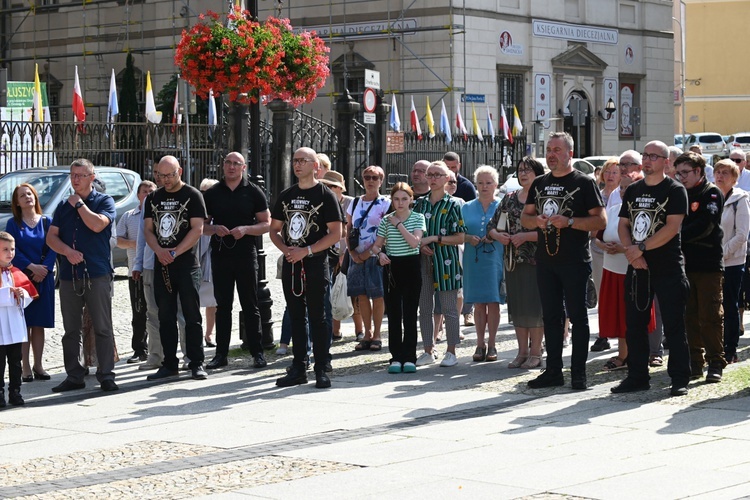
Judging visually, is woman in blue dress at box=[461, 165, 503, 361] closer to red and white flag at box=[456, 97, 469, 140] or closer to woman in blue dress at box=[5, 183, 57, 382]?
woman in blue dress at box=[5, 183, 57, 382]

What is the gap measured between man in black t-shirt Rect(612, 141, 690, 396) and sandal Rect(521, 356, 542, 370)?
1520 mm

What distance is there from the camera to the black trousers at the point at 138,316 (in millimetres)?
12594

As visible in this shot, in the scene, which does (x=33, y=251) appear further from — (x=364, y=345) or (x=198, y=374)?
(x=364, y=345)

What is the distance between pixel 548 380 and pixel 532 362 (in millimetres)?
1220

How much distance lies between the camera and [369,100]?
23.5 metres

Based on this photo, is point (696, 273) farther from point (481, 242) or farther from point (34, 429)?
point (34, 429)

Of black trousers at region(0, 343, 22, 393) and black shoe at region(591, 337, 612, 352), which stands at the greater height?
black trousers at region(0, 343, 22, 393)

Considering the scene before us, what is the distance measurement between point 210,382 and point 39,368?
5.44ft

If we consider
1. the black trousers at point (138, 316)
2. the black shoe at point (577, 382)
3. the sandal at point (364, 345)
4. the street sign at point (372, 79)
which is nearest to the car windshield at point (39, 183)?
the street sign at point (372, 79)

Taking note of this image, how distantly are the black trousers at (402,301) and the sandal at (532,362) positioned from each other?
979 millimetres

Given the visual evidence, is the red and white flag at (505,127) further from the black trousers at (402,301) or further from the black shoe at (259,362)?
the black trousers at (402,301)

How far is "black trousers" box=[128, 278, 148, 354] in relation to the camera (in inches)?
496

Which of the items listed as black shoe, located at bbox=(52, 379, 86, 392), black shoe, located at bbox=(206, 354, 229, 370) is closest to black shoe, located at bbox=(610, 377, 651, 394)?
black shoe, located at bbox=(206, 354, 229, 370)

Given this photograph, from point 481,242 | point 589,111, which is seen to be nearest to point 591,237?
point 481,242
